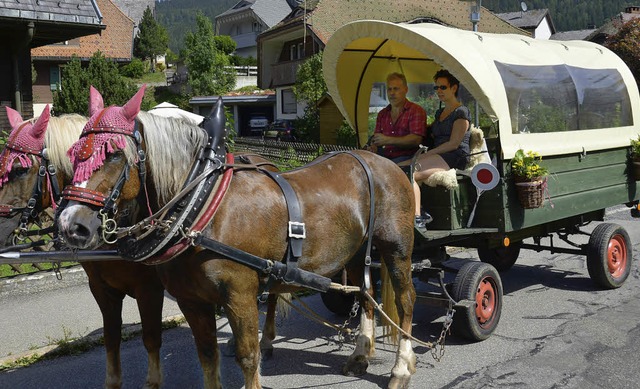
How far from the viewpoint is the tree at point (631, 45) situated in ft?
78.3

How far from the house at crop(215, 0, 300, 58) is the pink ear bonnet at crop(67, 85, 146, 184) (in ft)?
180

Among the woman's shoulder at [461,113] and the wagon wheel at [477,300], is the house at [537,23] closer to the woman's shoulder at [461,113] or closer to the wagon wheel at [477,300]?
Answer: the woman's shoulder at [461,113]

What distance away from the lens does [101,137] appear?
3078 millimetres

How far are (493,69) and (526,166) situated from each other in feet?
2.86

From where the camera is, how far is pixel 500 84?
17.5 ft

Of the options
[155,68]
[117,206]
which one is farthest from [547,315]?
[155,68]

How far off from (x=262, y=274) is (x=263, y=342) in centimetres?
191

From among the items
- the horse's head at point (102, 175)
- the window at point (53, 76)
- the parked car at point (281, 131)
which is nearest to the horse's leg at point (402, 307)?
the horse's head at point (102, 175)

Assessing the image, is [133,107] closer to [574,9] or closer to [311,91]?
[311,91]

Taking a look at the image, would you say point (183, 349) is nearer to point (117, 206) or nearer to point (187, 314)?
point (187, 314)

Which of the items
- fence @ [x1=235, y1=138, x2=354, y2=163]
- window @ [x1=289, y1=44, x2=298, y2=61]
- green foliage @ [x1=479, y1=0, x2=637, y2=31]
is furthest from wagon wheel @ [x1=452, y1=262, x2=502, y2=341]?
green foliage @ [x1=479, y1=0, x2=637, y2=31]

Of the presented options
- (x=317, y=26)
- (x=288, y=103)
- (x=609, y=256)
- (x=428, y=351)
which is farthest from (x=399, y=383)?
(x=288, y=103)

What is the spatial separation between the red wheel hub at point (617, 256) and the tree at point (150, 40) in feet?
203

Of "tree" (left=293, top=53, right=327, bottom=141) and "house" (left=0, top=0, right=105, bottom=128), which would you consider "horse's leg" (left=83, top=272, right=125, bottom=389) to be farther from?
"tree" (left=293, top=53, right=327, bottom=141)
